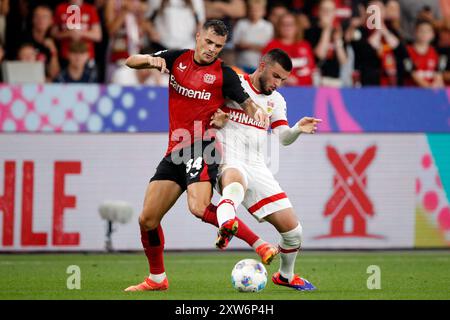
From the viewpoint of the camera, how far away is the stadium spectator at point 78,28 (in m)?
15.3

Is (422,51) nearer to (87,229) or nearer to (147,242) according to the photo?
(87,229)

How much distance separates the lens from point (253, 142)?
389 inches

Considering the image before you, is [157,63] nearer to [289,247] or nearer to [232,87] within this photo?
[232,87]

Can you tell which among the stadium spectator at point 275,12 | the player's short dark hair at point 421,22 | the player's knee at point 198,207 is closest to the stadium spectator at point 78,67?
the stadium spectator at point 275,12

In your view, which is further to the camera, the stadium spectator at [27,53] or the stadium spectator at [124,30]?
the stadium spectator at [124,30]

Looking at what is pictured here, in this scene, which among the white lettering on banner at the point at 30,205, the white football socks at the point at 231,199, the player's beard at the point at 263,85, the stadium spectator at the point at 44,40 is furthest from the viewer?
the stadium spectator at the point at 44,40

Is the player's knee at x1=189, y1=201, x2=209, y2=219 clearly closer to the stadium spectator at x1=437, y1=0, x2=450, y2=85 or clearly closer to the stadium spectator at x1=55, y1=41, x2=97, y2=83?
the stadium spectator at x1=55, y1=41, x2=97, y2=83

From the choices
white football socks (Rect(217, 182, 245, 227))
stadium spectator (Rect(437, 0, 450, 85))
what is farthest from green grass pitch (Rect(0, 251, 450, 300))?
stadium spectator (Rect(437, 0, 450, 85))

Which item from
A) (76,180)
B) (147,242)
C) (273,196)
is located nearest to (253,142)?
(273,196)

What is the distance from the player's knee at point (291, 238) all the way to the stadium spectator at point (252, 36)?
6.37 metres

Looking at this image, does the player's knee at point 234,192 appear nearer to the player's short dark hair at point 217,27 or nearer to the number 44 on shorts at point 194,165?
the number 44 on shorts at point 194,165

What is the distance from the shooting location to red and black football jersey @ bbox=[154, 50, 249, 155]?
9.44 meters

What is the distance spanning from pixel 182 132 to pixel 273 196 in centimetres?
101

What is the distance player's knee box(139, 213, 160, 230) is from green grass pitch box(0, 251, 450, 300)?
23.8 inches
